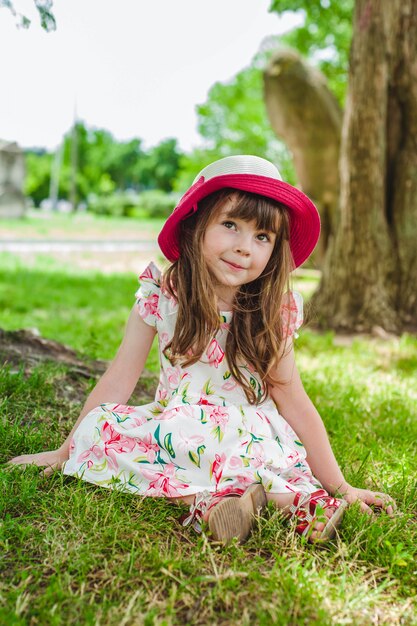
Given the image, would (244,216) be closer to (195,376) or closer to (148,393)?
(195,376)

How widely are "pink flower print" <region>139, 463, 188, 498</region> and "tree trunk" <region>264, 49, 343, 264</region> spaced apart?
26.9 ft

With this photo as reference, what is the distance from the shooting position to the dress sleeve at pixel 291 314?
250 cm

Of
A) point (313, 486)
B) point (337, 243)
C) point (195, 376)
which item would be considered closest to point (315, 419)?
point (313, 486)

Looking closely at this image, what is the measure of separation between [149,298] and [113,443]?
1.90ft

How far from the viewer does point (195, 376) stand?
242cm

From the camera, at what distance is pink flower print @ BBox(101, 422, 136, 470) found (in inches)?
89.0

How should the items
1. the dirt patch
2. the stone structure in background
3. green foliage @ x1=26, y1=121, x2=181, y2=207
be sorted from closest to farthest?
the dirt patch < the stone structure in background < green foliage @ x1=26, y1=121, x2=181, y2=207

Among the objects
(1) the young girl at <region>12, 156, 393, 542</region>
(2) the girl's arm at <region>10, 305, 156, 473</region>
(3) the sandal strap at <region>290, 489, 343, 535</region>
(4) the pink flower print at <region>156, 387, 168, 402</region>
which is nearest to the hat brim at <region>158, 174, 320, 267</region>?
(1) the young girl at <region>12, 156, 393, 542</region>

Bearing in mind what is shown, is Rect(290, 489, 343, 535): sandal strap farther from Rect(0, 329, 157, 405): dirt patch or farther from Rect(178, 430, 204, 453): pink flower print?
Rect(0, 329, 157, 405): dirt patch

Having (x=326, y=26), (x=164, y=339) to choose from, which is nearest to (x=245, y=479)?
(x=164, y=339)

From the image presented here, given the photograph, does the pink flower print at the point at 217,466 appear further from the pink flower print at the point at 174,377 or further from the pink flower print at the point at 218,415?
the pink flower print at the point at 174,377

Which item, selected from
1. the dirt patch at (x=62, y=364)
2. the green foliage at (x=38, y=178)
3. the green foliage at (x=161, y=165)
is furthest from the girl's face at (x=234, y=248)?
the green foliage at (x=161, y=165)

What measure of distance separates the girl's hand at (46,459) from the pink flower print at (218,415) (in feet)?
1.90

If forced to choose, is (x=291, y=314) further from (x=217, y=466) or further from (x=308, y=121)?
(x=308, y=121)
